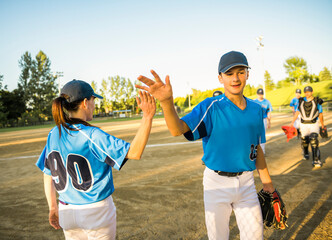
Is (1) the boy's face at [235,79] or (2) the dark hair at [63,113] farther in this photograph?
(1) the boy's face at [235,79]

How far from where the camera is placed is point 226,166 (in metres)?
2.04

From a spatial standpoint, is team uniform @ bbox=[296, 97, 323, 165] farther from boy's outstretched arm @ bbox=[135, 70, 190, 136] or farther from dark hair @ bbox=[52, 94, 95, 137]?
dark hair @ bbox=[52, 94, 95, 137]

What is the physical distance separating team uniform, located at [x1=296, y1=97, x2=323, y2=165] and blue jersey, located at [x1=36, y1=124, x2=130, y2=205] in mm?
6408

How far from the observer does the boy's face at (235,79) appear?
2.16 m

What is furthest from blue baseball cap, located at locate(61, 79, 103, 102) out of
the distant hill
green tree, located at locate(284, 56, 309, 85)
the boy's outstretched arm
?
green tree, located at locate(284, 56, 309, 85)

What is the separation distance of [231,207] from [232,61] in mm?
1369

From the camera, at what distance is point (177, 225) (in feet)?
11.6

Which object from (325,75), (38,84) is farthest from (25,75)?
(325,75)

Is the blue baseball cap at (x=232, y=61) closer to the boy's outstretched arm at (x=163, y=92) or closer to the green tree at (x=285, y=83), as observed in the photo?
the boy's outstretched arm at (x=163, y=92)

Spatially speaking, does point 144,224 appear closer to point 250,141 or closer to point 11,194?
point 250,141

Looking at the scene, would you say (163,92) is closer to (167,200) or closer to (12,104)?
(167,200)

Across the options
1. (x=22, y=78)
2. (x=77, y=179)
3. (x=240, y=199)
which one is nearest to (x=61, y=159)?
(x=77, y=179)

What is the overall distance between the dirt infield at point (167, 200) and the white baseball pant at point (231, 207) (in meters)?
1.35

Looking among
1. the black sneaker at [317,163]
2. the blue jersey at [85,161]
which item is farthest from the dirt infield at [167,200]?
the blue jersey at [85,161]
